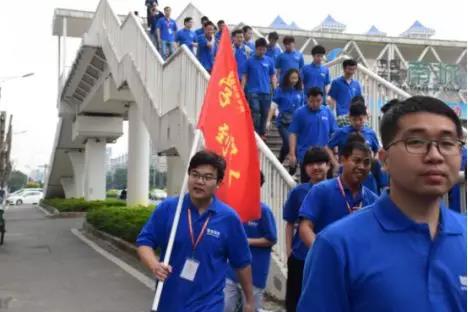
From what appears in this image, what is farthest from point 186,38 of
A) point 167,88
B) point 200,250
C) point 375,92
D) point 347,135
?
point 200,250

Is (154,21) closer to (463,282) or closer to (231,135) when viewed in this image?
(231,135)

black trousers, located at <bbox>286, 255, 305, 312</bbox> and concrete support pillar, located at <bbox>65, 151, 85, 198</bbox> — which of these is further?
concrete support pillar, located at <bbox>65, 151, 85, 198</bbox>

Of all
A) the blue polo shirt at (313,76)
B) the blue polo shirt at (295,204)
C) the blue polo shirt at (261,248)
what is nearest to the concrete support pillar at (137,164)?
the blue polo shirt at (313,76)

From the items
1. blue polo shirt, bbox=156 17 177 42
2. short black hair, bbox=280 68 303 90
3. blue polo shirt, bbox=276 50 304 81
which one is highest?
blue polo shirt, bbox=156 17 177 42

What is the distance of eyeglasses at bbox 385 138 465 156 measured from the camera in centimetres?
168

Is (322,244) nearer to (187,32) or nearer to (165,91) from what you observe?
(165,91)

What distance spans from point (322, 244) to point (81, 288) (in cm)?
773

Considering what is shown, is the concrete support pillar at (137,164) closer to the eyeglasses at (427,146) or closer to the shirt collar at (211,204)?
the shirt collar at (211,204)

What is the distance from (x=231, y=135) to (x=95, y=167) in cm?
2275

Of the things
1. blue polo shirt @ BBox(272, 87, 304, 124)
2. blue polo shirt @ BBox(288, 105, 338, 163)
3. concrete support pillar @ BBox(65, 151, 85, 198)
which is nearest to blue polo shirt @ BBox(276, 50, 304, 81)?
blue polo shirt @ BBox(272, 87, 304, 124)

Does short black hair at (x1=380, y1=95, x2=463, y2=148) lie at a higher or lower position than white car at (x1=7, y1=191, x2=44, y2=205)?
higher

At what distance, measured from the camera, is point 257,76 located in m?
9.57

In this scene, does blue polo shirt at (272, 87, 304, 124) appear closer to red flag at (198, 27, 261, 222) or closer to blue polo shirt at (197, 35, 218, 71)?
blue polo shirt at (197, 35, 218, 71)

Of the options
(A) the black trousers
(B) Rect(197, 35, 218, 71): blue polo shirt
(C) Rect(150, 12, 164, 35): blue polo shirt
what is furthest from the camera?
(C) Rect(150, 12, 164, 35): blue polo shirt
